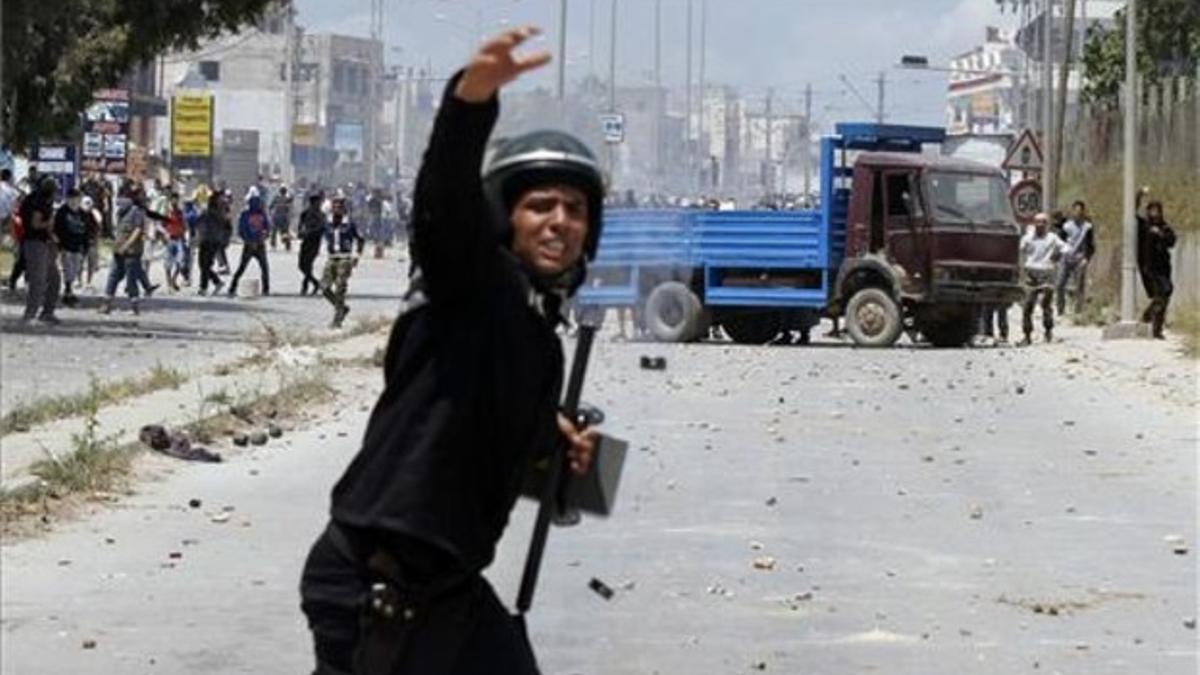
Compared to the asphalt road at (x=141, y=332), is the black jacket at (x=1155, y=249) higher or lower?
higher

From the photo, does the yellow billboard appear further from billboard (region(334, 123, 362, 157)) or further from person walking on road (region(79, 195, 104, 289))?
person walking on road (region(79, 195, 104, 289))

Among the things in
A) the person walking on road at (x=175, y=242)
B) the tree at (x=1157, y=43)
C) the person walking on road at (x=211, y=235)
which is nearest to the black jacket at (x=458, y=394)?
the person walking on road at (x=211, y=235)

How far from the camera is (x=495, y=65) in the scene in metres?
5.30

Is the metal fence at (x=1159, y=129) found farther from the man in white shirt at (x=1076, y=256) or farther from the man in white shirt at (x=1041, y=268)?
the man in white shirt at (x=1041, y=268)

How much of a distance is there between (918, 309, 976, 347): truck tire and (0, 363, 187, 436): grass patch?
15.7m

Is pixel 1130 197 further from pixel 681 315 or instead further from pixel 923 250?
pixel 681 315

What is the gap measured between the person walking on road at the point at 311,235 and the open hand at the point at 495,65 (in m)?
46.6

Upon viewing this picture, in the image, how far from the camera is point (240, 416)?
22203mm

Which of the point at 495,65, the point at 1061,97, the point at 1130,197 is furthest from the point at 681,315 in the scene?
the point at 495,65

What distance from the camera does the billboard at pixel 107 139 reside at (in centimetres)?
6366

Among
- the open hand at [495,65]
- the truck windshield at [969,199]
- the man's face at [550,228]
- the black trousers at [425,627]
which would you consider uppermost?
the open hand at [495,65]

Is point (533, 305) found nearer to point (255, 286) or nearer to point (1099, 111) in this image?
point (255, 286)

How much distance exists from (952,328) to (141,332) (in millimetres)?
11011

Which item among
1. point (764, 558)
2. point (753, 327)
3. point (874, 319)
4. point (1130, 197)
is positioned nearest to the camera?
point (764, 558)
